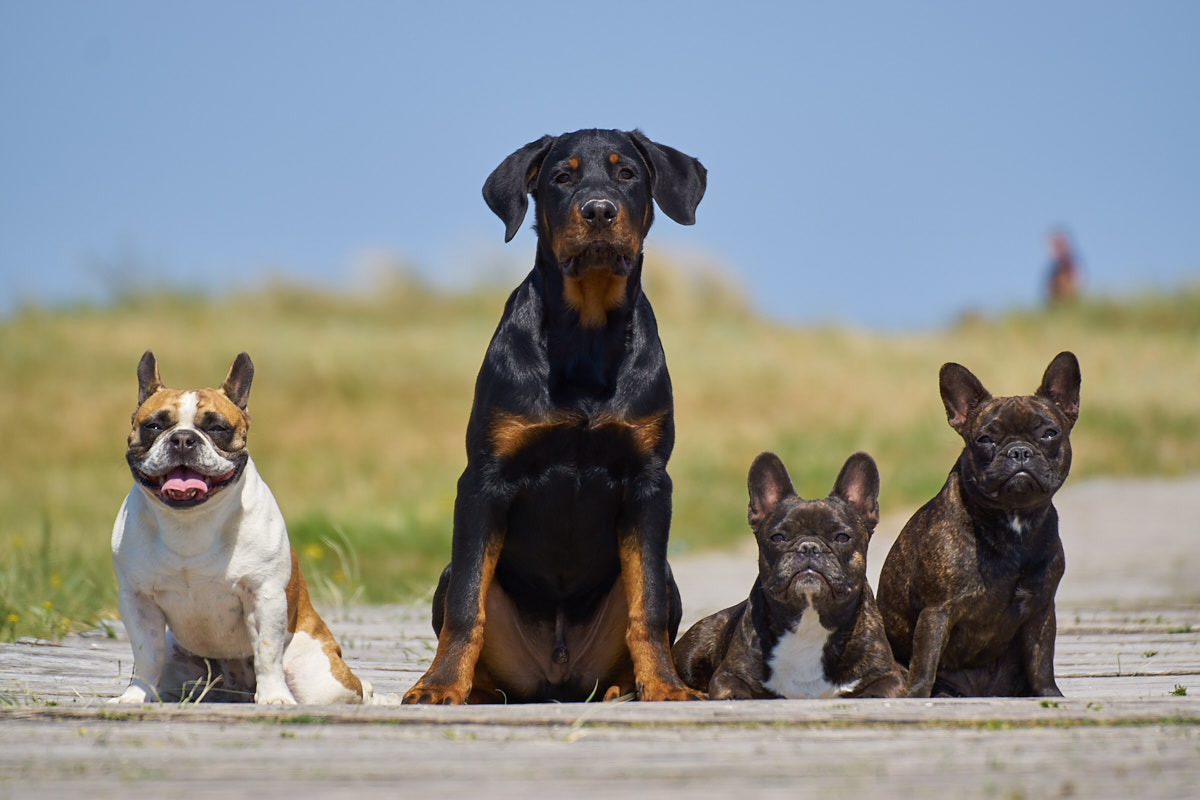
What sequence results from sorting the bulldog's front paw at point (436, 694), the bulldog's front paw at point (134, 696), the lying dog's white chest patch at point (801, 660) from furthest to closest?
the lying dog's white chest patch at point (801, 660), the bulldog's front paw at point (436, 694), the bulldog's front paw at point (134, 696)

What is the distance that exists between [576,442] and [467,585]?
0.61m

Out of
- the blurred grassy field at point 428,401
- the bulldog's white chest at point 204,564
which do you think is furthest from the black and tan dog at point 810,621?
the blurred grassy field at point 428,401

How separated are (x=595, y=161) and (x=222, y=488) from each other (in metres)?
1.73

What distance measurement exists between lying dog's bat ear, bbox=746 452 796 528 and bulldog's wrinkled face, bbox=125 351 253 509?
189cm

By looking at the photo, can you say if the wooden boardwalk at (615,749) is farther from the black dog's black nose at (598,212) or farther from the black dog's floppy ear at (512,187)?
the black dog's floppy ear at (512,187)

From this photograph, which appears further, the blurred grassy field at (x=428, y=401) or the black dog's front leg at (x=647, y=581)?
the blurred grassy field at (x=428, y=401)

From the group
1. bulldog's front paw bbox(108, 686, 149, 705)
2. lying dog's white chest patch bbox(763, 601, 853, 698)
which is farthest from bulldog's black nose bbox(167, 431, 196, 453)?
lying dog's white chest patch bbox(763, 601, 853, 698)

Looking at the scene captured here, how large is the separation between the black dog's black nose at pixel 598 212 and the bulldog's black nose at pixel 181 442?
151 centimetres

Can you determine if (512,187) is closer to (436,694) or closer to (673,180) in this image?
(673,180)

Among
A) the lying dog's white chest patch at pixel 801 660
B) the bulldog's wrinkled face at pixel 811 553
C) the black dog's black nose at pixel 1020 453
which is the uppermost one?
the black dog's black nose at pixel 1020 453

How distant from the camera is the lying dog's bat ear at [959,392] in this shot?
4.68 m

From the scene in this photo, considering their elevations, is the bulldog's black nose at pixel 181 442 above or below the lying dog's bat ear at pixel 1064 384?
below

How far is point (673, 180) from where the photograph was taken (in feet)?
15.7

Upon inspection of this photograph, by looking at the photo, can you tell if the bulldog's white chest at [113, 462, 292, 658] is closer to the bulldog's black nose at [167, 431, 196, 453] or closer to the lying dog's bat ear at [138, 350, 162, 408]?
the bulldog's black nose at [167, 431, 196, 453]
